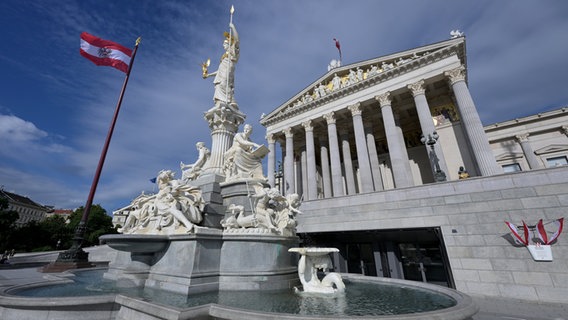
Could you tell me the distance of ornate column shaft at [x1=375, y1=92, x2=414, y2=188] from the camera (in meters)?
18.8

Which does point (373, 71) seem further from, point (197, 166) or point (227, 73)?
point (197, 166)

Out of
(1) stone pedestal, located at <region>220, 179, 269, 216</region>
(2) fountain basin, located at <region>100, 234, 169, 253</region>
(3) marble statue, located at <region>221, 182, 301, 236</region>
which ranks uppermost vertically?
(1) stone pedestal, located at <region>220, 179, 269, 216</region>

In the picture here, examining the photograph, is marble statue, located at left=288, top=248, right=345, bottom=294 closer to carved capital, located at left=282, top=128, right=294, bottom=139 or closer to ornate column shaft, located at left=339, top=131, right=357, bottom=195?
ornate column shaft, located at left=339, top=131, right=357, bottom=195

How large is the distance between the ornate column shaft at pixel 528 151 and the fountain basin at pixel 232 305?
3135cm

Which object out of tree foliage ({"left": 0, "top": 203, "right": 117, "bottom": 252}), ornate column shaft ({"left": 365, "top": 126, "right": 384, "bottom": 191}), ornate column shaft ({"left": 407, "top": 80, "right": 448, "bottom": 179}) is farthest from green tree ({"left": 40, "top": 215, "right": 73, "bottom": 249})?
ornate column shaft ({"left": 407, "top": 80, "right": 448, "bottom": 179})

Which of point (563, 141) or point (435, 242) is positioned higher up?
point (563, 141)

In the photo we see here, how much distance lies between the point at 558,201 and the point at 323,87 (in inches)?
865

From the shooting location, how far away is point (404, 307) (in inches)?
165

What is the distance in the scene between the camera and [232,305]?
166 inches

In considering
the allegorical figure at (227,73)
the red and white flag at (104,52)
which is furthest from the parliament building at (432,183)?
the red and white flag at (104,52)

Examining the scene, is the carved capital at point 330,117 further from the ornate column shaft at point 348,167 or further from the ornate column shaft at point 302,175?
the ornate column shaft at point 302,175

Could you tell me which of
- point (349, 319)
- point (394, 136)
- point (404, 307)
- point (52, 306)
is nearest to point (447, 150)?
point (394, 136)

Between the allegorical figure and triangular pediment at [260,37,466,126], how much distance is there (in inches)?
631

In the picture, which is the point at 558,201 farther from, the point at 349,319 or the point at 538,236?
the point at 349,319
